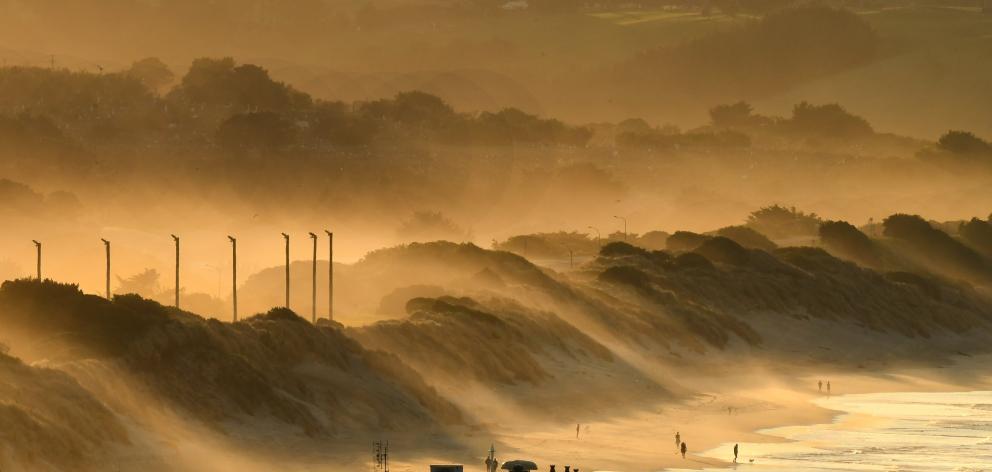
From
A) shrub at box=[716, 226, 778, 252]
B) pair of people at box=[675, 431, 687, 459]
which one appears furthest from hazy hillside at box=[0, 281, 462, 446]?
shrub at box=[716, 226, 778, 252]

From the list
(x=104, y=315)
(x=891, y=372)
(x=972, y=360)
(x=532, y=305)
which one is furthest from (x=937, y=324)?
(x=104, y=315)

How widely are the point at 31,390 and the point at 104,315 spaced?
39.9 feet

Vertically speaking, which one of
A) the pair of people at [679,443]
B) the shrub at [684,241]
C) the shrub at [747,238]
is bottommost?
the pair of people at [679,443]

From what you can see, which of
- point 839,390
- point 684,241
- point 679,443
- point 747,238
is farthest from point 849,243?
point 679,443

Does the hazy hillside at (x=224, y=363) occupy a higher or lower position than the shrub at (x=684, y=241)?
lower

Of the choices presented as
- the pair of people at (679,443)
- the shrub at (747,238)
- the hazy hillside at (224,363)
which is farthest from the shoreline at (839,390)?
the shrub at (747,238)

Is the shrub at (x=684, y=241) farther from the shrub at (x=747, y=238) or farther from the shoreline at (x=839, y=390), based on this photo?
the shoreline at (x=839, y=390)

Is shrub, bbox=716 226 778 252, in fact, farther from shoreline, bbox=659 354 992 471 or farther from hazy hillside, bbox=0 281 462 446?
Answer: hazy hillside, bbox=0 281 462 446

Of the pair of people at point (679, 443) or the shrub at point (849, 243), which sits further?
the shrub at point (849, 243)

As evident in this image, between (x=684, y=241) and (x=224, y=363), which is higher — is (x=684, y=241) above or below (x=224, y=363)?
above

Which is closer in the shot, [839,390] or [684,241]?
[839,390]

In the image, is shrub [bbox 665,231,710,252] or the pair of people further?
shrub [bbox 665,231,710,252]

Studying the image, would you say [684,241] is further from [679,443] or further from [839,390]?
[679,443]

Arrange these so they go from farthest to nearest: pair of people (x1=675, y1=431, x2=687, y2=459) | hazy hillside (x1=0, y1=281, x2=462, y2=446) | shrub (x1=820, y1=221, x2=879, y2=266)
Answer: shrub (x1=820, y1=221, x2=879, y2=266) < pair of people (x1=675, y1=431, x2=687, y2=459) < hazy hillside (x1=0, y1=281, x2=462, y2=446)
